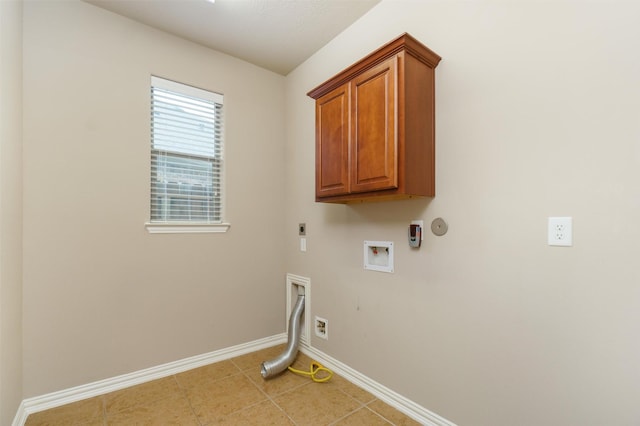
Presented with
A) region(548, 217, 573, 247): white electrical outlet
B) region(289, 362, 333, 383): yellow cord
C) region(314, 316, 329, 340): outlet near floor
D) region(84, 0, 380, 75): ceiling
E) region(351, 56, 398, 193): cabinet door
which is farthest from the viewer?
region(314, 316, 329, 340): outlet near floor

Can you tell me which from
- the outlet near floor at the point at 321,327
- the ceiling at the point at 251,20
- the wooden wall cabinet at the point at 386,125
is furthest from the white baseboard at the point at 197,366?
the ceiling at the point at 251,20

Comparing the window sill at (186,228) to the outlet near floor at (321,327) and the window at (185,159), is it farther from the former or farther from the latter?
the outlet near floor at (321,327)

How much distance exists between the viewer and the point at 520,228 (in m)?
1.41

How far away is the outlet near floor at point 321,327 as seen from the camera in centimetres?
250

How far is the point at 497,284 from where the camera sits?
4.85 feet

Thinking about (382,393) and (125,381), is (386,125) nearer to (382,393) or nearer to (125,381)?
(382,393)

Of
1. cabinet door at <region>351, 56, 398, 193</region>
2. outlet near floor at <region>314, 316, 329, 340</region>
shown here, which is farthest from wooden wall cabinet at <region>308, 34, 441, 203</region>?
outlet near floor at <region>314, 316, 329, 340</region>

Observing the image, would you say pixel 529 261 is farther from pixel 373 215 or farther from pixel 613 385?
pixel 373 215

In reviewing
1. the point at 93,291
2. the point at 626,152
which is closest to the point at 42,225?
the point at 93,291

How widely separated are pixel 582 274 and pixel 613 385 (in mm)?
437

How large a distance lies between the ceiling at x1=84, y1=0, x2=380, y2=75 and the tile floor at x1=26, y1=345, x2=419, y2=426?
2.78 meters

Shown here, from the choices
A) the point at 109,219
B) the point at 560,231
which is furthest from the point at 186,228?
the point at 560,231

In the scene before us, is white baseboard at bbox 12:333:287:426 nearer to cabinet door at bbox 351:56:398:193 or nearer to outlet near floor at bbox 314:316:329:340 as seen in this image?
outlet near floor at bbox 314:316:329:340

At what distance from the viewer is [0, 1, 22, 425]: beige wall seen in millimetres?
1499
